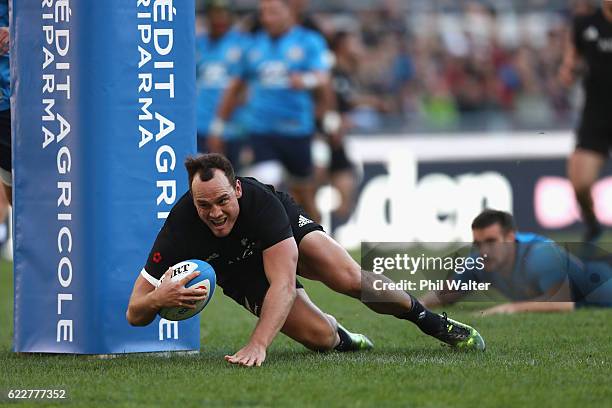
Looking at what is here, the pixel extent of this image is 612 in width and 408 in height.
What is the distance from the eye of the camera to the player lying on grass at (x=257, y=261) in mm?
6223

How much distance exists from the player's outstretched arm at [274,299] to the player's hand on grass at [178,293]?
13.5 inches

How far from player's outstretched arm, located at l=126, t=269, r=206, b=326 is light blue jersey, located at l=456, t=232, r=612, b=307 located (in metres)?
2.55

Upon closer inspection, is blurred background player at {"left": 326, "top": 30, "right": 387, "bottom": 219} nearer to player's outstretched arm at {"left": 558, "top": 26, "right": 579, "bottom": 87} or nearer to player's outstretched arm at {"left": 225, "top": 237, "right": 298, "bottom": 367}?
player's outstretched arm at {"left": 558, "top": 26, "right": 579, "bottom": 87}

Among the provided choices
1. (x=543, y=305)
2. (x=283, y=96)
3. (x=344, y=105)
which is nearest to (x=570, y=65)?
(x=543, y=305)

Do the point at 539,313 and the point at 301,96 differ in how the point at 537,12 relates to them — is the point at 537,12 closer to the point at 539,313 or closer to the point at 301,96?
the point at 301,96

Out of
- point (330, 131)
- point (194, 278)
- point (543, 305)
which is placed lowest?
point (543, 305)

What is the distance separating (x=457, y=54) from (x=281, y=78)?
8147mm

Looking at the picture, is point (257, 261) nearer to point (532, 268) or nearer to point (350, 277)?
point (350, 277)

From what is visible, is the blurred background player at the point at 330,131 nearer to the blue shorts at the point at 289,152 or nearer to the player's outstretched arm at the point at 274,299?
the blue shorts at the point at 289,152

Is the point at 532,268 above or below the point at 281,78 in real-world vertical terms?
below

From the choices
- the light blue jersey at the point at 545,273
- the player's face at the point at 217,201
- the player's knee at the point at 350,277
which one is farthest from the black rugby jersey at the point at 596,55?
the player's face at the point at 217,201

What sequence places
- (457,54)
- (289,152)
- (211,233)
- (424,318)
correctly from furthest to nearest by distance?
(457,54)
(289,152)
(424,318)
(211,233)

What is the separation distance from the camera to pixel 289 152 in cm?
1420

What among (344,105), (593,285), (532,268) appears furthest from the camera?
(344,105)
